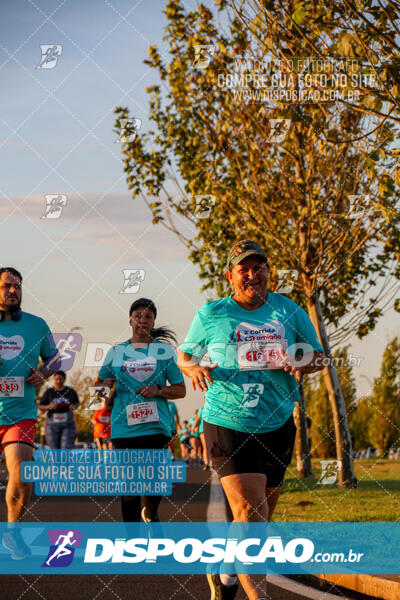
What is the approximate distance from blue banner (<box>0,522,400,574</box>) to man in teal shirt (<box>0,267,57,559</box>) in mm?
173

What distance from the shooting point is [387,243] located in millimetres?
15062

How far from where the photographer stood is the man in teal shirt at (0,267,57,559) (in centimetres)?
704

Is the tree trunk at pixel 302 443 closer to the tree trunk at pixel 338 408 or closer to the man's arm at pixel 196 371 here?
the tree trunk at pixel 338 408

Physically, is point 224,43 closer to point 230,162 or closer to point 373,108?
point 230,162

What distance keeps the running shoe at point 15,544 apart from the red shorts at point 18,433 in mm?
653

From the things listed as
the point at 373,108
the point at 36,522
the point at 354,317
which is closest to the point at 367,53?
the point at 373,108

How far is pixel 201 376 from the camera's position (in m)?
5.50

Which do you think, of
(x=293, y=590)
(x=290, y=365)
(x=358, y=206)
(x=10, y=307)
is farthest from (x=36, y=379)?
(x=358, y=206)

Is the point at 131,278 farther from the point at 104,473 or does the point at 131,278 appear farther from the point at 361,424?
the point at 361,424

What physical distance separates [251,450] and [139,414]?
203cm

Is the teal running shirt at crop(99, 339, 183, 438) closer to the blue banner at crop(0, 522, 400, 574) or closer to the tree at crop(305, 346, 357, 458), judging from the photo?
the blue banner at crop(0, 522, 400, 574)

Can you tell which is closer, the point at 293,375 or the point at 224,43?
the point at 293,375

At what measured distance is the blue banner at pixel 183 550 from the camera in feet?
22.6

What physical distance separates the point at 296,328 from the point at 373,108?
207cm
